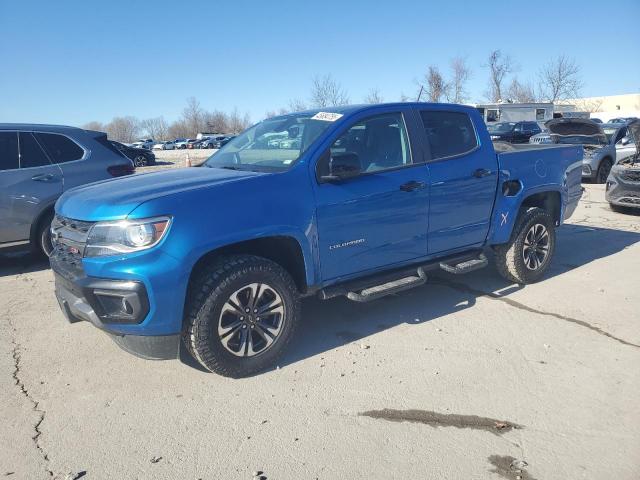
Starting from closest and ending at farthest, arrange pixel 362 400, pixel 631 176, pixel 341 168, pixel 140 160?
pixel 362 400 → pixel 341 168 → pixel 631 176 → pixel 140 160

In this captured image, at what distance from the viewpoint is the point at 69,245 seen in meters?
3.50

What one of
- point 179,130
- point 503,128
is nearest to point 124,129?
point 179,130

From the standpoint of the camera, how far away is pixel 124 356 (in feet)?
12.9

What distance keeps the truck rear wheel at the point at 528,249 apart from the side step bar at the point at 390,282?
1.99 feet

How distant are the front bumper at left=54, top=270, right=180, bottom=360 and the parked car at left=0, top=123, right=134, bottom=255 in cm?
342

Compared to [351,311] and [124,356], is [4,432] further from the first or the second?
[351,311]

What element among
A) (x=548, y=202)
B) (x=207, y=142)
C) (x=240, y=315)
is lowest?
A: (x=240, y=315)

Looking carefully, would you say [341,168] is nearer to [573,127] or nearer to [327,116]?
[327,116]

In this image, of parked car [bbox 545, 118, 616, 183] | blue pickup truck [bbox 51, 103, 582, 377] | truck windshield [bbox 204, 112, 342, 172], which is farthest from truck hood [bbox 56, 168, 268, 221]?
parked car [bbox 545, 118, 616, 183]

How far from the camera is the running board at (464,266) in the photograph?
4.63 meters

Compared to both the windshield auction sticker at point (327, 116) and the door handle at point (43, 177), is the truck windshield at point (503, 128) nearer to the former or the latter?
the door handle at point (43, 177)

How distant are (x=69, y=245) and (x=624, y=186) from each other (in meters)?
9.51

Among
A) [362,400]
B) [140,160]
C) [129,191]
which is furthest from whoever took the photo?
[140,160]

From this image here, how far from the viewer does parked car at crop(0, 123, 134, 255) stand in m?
6.09
